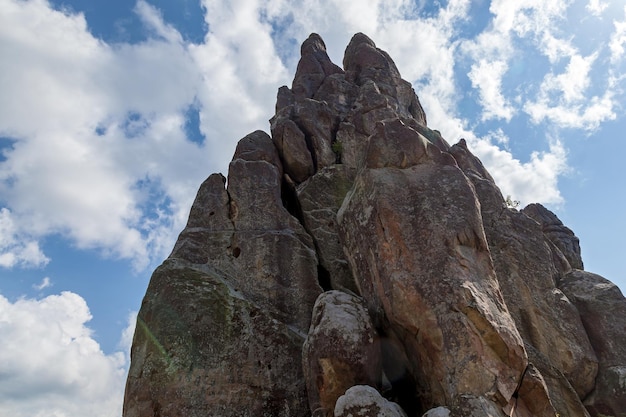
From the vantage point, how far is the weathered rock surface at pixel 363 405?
12.3 meters

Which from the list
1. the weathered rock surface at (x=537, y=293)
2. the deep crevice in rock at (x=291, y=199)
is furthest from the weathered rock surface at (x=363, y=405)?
the deep crevice in rock at (x=291, y=199)

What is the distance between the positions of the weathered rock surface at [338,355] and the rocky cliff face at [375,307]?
44 mm

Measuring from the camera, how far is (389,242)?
16297mm

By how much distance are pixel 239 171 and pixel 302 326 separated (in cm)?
900

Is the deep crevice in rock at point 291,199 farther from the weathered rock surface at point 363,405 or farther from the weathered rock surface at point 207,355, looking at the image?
the weathered rock surface at point 363,405

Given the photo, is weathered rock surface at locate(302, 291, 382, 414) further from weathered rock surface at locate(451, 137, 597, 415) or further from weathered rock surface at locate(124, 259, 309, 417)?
weathered rock surface at locate(451, 137, 597, 415)

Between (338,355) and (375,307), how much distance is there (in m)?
2.76

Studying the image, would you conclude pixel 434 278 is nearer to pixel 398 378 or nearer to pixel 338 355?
pixel 398 378

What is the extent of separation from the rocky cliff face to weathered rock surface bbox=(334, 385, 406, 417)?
4 centimetres

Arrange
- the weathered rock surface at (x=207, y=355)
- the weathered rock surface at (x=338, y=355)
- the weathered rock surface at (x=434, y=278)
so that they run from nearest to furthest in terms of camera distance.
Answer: the weathered rock surface at (x=434, y=278), the weathered rock surface at (x=338, y=355), the weathered rock surface at (x=207, y=355)

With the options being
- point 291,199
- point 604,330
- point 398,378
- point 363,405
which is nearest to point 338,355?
point 363,405

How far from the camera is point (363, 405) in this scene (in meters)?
12.5

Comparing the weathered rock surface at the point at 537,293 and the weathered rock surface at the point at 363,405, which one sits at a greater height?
the weathered rock surface at the point at 537,293

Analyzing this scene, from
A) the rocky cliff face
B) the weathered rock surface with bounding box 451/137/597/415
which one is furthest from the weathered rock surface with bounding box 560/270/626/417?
the weathered rock surface with bounding box 451/137/597/415
